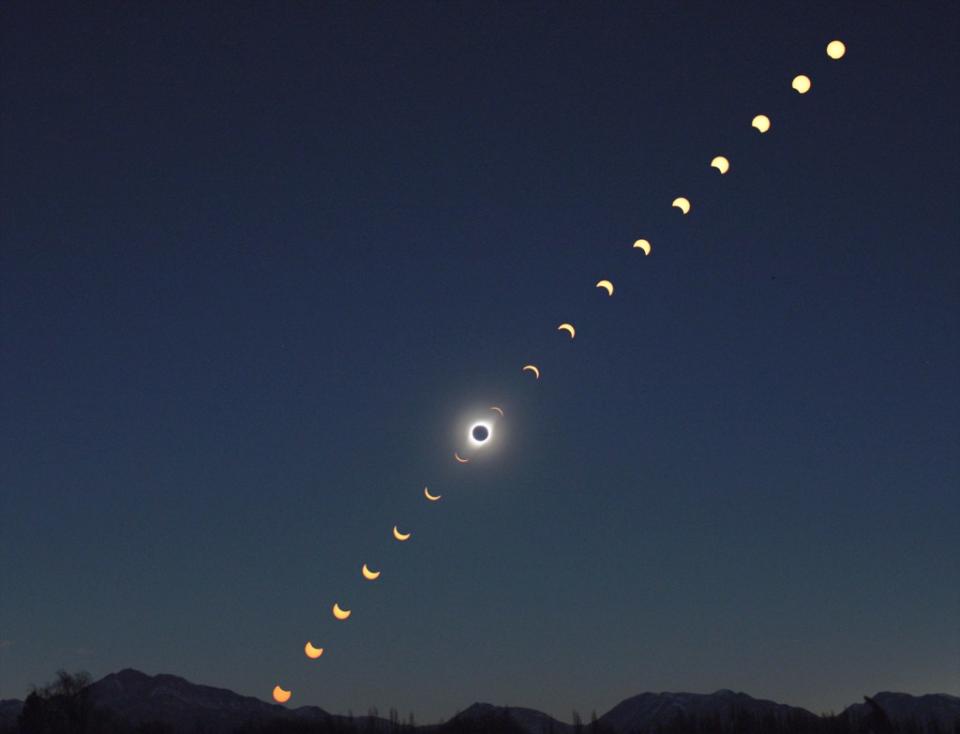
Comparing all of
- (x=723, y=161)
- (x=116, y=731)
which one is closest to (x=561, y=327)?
(x=723, y=161)

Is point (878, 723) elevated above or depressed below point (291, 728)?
below

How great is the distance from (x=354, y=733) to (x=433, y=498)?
147 meters

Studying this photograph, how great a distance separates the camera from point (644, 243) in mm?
54219

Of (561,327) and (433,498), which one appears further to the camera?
(433,498)

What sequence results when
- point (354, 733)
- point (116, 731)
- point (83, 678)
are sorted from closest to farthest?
point (83, 678) → point (116, 731) → point (354, 733)

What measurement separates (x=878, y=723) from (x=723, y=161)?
27.5 metres

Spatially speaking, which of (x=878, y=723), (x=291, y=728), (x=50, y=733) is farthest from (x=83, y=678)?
(x=878, y=723)

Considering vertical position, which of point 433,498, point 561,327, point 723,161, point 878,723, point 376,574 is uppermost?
point 723,161

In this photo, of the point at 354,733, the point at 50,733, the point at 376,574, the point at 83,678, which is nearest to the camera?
the point at 376,574

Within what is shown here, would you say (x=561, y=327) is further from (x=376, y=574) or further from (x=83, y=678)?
(x=83, y=678)

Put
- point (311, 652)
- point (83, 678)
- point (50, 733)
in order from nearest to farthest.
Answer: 1. point (311, 652)
2. point (50, 733)
3. point (83, 678)

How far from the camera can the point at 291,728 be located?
651ft

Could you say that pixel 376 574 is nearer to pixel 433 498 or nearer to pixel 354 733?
pixel 433 498

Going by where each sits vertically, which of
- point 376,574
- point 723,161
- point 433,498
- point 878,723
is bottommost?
point 878,723
